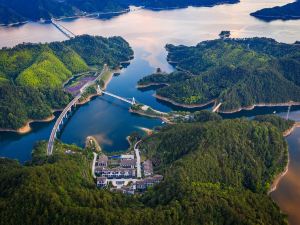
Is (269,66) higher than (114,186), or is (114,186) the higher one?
(269,66)

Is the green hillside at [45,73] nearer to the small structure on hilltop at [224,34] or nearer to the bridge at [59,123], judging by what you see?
the bridge at [59,123]

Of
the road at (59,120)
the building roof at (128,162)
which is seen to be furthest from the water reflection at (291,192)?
the road at (59,120)

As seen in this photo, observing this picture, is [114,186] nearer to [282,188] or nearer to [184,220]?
[184,220]

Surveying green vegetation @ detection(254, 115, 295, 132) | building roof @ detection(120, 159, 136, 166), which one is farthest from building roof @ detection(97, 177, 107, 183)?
green vegetation @ detection(254, 115, 295, 132)

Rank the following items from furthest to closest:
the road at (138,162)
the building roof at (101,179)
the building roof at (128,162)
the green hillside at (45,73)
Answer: the green hillside at (45,73), the building roof at (128,162), the road at (138,162), the building roof at (101,179)

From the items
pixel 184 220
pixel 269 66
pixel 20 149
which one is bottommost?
pixel 20 149

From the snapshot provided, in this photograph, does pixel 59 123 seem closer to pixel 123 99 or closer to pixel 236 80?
pixel 123 99

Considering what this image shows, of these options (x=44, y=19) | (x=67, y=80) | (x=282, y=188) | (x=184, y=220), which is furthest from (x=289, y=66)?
(x=44, y=19)

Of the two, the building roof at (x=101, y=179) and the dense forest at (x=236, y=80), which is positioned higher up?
the dense forest at (x=236, y=80)
